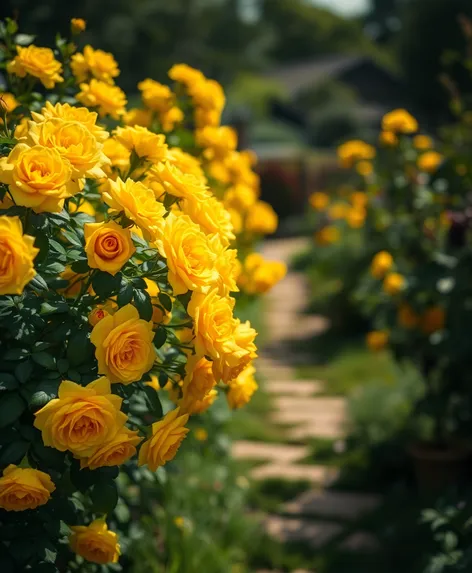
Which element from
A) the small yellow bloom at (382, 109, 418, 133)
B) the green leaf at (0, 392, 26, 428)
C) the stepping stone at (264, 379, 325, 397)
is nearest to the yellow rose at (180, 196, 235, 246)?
the green leaf at (0, 392, 26, 428)

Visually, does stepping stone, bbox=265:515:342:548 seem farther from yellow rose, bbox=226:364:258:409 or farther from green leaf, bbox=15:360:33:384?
green leaf, bbox=15:360:33:384

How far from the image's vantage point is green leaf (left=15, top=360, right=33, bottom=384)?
1570mm

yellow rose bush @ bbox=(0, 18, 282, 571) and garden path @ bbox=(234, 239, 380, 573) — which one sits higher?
yellow rose bush @ bbox=(0, 18, 282, 571)

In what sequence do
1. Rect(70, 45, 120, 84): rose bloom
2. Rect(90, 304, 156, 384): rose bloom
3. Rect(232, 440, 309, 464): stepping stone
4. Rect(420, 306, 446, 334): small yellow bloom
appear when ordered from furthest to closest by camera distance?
1. Rect(232, 440, 309, 464): stepping stone
2. Rect(420, 306, 446, 334): small yellow bloom
3. Rect(70, 45, 120, 84): rose bloom
4. Rect(90, 304, 156, 384): rose bloom

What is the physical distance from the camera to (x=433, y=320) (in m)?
3.76

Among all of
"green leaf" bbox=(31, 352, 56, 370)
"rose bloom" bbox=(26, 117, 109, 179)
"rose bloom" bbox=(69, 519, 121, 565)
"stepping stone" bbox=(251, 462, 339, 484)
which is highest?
"rose bloom" bbox=(26, 117, 109, 179)

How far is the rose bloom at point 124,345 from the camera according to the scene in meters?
1.52

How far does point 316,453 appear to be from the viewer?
4.63 m

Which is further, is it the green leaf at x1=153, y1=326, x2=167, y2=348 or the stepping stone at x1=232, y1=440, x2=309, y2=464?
the stepping stone at x1=232, y1=440, x2=309, y2=464

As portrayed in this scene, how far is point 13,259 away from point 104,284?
0.20 meters

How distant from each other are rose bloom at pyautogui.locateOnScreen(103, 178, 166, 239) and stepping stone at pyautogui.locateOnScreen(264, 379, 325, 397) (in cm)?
436

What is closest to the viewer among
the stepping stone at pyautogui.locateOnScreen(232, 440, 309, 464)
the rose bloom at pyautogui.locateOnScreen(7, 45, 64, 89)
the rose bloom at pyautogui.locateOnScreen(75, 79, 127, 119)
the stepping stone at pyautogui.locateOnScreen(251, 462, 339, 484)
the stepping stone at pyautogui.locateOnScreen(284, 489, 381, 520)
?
the rose bloom at pyautogui.locateOnScreen(7, 45, 64, 89)

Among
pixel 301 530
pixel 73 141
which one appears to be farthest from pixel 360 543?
pixel 73 141

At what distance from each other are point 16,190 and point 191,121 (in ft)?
5.65
